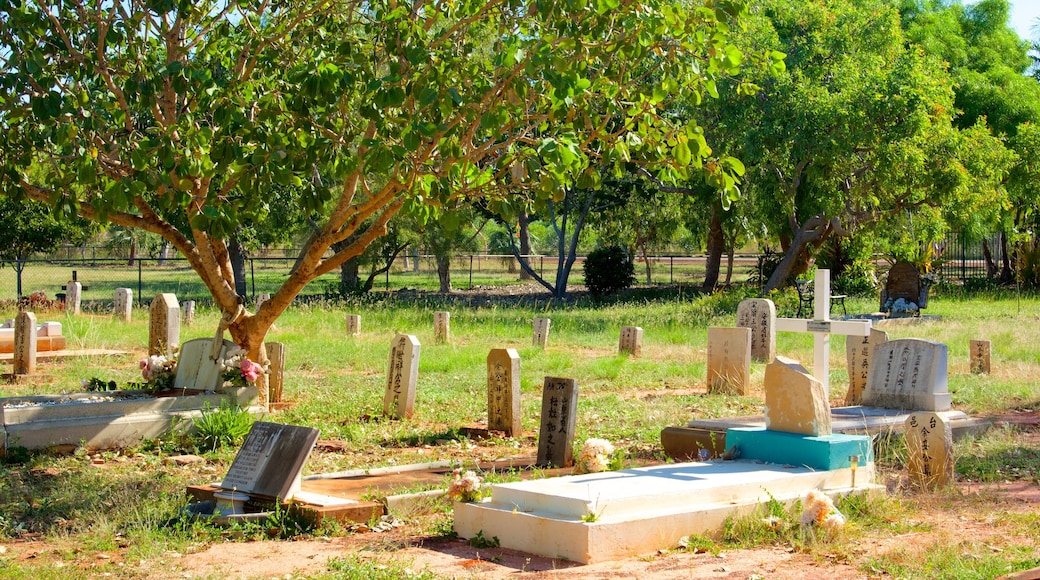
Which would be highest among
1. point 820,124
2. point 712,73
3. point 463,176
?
point 820,124

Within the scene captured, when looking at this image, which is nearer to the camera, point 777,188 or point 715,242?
point 777,188

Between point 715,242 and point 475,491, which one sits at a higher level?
point 715,242

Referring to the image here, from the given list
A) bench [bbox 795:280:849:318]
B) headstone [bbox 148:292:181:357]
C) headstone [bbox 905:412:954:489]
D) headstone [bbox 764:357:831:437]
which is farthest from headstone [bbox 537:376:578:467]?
bench [bbox 795:280:849:318]

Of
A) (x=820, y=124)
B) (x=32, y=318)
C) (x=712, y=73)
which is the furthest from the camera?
(x=820, y=124)

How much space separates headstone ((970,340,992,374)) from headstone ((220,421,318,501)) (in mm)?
12509

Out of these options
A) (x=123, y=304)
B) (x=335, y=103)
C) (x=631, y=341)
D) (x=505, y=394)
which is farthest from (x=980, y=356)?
(x=123, y=304)

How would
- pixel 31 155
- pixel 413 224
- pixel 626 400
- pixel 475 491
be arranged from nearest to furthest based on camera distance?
pixel 475 491 → pixel 31 155 → pixel 626 400 → pixel 413 224

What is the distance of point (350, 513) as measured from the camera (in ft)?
26.6

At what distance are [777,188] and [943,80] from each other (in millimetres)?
5651

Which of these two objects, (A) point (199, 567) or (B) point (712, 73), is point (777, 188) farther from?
(A) point (199, 567)

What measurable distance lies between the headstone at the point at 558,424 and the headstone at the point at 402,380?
9.46 ft

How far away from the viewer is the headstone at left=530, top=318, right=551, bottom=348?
2150 centimetres

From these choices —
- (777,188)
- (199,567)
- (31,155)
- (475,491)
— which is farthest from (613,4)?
(777,188)

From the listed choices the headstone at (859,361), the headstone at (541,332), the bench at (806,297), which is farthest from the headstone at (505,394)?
the bench at (806,297)
